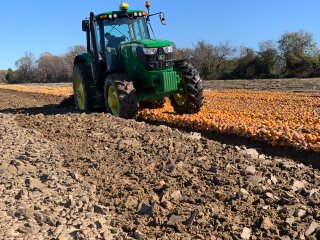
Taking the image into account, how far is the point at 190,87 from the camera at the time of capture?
Result: 10078mm

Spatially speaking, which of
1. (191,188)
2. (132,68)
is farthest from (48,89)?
(191,188)

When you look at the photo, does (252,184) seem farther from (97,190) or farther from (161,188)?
(97,190)

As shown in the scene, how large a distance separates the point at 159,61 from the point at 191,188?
5567 millimetres

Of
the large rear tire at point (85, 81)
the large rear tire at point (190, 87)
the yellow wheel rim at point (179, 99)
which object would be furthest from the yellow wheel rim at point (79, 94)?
the large rear tire at point (190, 87)

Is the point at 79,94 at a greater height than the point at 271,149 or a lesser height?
greater

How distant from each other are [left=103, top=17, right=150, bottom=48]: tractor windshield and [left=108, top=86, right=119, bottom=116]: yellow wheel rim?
117 centimetres

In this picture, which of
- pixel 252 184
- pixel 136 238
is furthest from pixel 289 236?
pixel 136 238

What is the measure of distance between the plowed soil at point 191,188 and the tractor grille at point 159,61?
10.1 ft

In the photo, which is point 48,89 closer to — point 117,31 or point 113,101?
point 117,31

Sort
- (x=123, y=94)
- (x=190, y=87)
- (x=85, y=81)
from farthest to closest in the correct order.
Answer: (x=85, y=81), (x=190, y=87), (x=123, y=94)

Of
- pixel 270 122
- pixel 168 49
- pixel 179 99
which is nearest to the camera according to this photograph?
pixel 270 122

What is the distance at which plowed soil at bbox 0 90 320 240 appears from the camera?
385cm

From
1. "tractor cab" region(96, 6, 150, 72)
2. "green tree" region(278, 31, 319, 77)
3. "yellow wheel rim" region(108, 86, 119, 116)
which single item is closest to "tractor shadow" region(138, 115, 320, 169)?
"yellow wheel rim" region(108, 86, 119, 116)

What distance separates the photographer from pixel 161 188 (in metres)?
4.65
